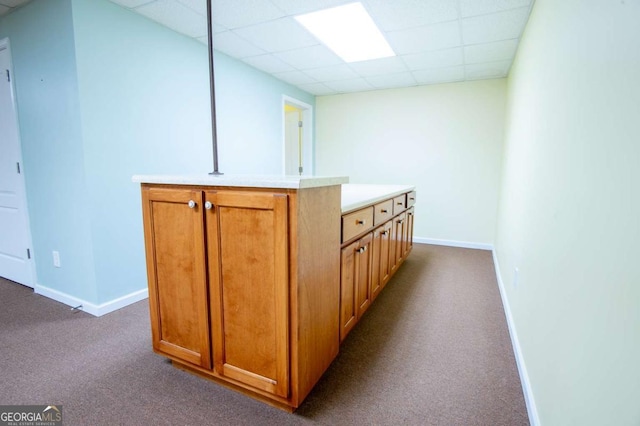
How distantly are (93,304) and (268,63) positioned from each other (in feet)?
9.40

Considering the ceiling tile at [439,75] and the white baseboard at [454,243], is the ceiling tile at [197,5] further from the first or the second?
the white baseboard at [454,243]

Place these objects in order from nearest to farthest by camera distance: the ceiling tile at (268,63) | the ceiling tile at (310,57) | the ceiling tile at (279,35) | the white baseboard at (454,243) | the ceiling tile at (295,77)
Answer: the ceiling tile at (279,35)
the ceiling tile at (310,57)
the ceiling tile at (268,63)
the ceiling tile at (295,77)
the white baseboard at (454,243)

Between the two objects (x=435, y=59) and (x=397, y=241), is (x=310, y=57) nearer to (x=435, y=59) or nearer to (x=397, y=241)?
(x=435, y=59)

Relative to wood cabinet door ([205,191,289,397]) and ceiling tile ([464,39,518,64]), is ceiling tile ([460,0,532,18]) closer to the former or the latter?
ceiling tile ([464,39,518,64])

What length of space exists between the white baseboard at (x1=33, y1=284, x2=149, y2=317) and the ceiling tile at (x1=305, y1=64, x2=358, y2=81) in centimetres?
300

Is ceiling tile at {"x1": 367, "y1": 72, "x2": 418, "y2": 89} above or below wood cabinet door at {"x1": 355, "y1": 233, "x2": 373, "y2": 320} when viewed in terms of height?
above

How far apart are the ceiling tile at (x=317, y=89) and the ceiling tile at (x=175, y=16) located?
75.1 inches

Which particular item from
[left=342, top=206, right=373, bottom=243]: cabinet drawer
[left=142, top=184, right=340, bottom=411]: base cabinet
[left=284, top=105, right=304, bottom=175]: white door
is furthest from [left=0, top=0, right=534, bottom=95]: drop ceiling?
[left=142, top=184, right=340, bottom=411]: base cabinet

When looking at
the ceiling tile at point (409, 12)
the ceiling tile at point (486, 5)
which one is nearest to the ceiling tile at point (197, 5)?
the ceiling tile at point (409, 12)

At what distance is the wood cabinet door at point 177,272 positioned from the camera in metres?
1.38

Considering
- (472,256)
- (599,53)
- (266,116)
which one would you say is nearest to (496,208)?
(472,256)

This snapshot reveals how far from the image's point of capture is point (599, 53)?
898 mm

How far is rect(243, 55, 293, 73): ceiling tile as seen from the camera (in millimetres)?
3301

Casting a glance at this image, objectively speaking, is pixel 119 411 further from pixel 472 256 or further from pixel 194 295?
pixel 472 256
